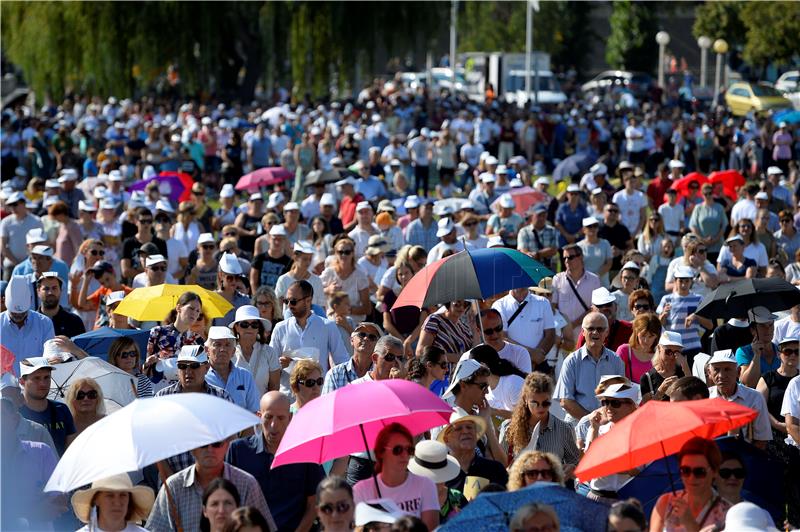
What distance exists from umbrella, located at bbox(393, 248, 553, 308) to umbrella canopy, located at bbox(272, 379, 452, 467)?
8.09ft

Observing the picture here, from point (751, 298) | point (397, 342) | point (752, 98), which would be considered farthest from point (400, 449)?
point (752, 98)

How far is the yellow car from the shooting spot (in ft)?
149

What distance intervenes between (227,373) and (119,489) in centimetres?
256

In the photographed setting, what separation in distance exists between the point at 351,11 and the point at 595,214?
80.6 ft

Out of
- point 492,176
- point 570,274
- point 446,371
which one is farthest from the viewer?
point 492,176

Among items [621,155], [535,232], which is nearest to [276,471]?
[535,232]

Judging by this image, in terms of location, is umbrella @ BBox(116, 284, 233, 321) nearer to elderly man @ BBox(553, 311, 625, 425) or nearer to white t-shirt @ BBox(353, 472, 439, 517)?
elderly man @ BBox(553, 311, 625, 425)

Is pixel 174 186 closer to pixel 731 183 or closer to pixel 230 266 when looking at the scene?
pixel 731 183

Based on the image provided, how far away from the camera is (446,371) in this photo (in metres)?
9.40

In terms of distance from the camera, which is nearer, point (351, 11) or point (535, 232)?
point (535, 232)

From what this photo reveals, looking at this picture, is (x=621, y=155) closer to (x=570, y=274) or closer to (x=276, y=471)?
(x=570, y=274)

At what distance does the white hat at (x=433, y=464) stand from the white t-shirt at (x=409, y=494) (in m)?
0.22

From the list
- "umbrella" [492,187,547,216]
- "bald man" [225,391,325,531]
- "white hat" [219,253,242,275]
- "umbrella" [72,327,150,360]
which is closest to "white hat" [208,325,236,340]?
"umbrella" [72,327,150,360]

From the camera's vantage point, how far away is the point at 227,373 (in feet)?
29.9
